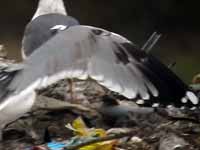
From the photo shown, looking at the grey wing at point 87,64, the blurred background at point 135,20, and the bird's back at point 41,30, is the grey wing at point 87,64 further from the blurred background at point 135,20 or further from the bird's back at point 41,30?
the blurred background at point 135,20

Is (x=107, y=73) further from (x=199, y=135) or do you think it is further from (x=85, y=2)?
(x=85, y=2)

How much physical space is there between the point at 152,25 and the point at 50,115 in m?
2.83

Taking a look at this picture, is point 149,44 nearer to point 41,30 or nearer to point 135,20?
point 41,30

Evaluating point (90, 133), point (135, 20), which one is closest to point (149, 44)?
point (90, 133)

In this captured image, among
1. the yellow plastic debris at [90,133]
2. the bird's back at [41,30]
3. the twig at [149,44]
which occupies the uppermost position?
the bird's back at [41,30]

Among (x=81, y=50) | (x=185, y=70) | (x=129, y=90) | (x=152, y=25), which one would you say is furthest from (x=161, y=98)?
(x=152, y=25)

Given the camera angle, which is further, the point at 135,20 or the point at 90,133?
the point at 135,20

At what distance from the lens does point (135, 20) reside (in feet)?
18.6

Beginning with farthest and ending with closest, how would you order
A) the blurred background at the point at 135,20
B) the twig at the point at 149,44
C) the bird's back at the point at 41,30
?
1. the blurred background at the point at 135,20
2. the bird's back at the point at 41,30
3. the twig at the point at 149,44

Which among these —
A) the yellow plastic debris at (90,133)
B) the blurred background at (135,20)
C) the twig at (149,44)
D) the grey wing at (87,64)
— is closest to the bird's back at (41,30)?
the twig at (149,44)

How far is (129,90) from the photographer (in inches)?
91.7

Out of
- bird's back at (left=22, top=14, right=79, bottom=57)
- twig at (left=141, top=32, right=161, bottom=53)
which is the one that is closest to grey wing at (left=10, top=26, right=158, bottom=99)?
twig at (left=141, top=32, right=161, bottom=53)

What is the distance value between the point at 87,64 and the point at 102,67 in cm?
5

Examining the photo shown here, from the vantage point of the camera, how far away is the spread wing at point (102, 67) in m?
2.33
